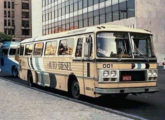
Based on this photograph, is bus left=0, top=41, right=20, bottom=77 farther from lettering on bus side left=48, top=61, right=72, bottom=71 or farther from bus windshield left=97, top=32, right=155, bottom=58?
bus windshield left=97, top=32, right=155, bottom=58

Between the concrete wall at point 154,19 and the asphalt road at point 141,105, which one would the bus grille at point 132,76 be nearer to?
the asphalt road at point 141,105

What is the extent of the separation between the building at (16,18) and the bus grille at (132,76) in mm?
131950

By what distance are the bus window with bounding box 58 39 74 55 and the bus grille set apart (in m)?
3.14

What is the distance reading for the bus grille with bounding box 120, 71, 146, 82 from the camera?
40.0 ft

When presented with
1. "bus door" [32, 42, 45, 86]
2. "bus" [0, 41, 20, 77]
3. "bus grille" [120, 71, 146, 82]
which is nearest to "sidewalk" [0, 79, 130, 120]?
"bus grille" [120, 71, 146, 82]

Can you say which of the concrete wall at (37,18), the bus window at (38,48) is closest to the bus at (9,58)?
the bus window at (38,48)

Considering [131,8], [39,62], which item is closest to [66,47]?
[39,62]

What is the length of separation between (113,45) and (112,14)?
138 feet

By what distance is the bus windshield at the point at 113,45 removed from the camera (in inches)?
487

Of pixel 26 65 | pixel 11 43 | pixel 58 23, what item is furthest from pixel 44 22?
pixel 26 65

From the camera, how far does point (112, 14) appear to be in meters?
53.9

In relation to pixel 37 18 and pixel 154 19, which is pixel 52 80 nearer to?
pixel 154 19

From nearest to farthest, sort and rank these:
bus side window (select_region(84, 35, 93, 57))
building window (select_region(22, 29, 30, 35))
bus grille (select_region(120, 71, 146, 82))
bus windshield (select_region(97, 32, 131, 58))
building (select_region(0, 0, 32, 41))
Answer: bus grille (select_region(120, 71, 146, 82)) → bus windshield (select_region(97, 32, 131, 58)) → bus side window (select_region(84, 35, 93, 57)) → building (select_region(0, 0, 32, 41)) → building window (select_region(22, 29, 30, 35))

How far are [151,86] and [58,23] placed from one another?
60694 millimetres
